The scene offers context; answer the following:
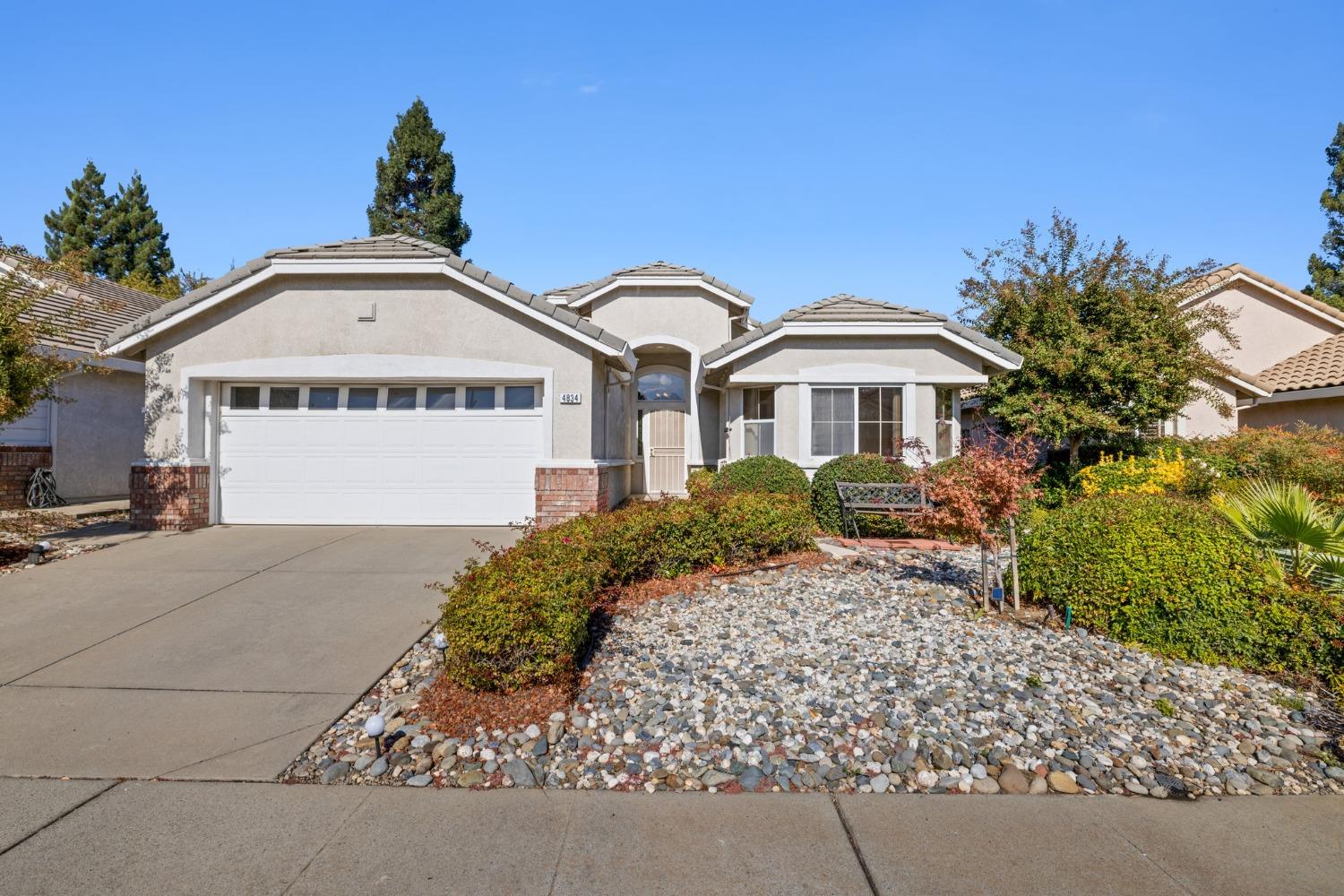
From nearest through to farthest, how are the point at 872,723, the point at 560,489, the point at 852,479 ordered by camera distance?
the point at 872,723 < the point at 560,489 < the point at 852,479

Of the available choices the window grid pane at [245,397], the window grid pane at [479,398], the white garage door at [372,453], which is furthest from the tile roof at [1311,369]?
the window grid pane at [245,397]

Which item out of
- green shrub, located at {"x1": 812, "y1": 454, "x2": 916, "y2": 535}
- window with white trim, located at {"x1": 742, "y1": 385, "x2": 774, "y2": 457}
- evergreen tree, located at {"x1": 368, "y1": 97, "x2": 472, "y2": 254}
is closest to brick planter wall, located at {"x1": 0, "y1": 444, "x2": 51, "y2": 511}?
window with white trim, located at {"x1": 742, "y1": 385, "x2": 774, "y2": 457}

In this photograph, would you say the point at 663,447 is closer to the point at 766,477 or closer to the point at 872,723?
the point at 766,477

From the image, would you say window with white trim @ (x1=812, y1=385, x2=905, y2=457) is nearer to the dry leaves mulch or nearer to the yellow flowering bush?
the yellow flowering bush

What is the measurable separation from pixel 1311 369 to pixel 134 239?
50.2 m

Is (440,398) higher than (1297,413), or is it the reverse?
(1297,413)

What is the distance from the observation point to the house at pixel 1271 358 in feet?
50.3

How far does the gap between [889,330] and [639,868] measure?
37.1 ft

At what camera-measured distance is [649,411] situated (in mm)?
16938

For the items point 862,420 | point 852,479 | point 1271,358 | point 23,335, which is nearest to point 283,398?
point 23,335

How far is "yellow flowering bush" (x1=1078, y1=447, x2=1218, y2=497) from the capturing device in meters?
10.4

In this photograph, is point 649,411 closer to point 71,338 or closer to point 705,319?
point 705,319

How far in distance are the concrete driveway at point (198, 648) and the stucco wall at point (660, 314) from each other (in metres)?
8.46

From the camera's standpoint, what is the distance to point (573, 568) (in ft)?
16.8
